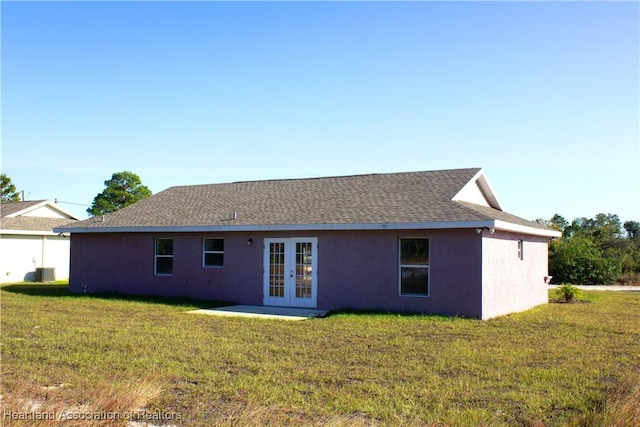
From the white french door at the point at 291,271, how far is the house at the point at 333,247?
0.11 feet

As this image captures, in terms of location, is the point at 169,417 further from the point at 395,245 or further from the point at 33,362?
the point at 395,245

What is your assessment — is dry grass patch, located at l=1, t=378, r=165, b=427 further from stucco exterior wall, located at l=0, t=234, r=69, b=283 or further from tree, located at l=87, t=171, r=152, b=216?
tree, located at l=87, t=171, r=152, b=216

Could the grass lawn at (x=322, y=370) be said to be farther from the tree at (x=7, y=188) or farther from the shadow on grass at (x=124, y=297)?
the tree at (x=7, y=188)

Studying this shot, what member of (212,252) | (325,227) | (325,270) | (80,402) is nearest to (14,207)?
(212,252)

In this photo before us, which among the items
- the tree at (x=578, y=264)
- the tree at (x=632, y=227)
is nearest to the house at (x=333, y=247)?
the tree at (x=578, y=264)

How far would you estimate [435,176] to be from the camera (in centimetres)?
2017

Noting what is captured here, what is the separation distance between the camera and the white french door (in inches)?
694

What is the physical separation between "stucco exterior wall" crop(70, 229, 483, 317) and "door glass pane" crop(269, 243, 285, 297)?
1.09 feet

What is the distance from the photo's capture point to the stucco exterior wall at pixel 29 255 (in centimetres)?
2831

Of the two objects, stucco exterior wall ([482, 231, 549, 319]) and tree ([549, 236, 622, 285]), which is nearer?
stucco exterior wall ([482, 231, 549, 319])

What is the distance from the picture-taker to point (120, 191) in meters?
52.9

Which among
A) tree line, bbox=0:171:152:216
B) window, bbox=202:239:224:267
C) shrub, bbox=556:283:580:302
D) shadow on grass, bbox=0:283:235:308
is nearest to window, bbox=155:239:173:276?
shadow on grass, bbox=0:283:235:308

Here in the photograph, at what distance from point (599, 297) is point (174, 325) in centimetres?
1630

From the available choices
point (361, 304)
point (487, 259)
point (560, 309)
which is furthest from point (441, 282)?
point (560, 309)
